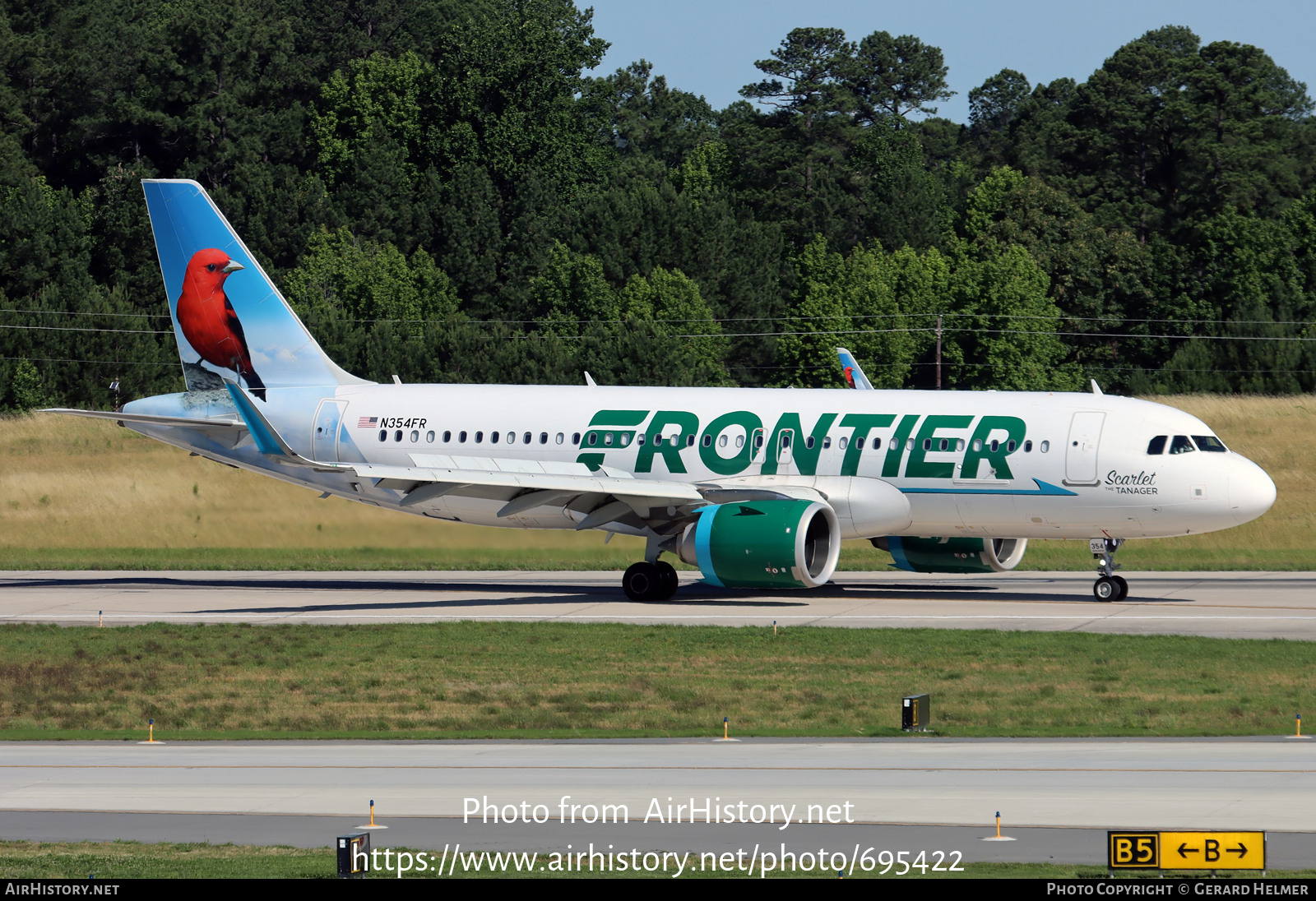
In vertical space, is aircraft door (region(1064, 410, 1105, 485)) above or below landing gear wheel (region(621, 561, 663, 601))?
above

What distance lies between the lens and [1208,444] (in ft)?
119

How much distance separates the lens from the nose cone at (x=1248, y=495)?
35.2 metres

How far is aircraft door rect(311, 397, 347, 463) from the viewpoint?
4197cm

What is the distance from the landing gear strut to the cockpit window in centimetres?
1180

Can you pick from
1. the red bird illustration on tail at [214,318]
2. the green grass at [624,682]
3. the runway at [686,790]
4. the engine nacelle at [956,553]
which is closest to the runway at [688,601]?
the engine nacelle at [956,553]

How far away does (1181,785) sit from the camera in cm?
1806

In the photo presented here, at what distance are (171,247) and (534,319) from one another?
71896 millimetres

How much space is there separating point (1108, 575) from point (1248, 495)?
144 inches

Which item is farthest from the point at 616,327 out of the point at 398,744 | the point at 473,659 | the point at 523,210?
the point at 398,744

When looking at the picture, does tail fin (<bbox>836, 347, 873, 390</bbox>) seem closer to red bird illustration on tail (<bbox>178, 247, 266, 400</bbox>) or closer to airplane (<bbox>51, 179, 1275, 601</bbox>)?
airplane (<bbox>51, 179, 1275, 601</bbox>)

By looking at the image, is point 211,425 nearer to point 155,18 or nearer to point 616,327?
point 616,327

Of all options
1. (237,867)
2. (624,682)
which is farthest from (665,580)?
(237,867)

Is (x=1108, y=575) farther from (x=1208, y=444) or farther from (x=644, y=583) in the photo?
(x=644, y=583)

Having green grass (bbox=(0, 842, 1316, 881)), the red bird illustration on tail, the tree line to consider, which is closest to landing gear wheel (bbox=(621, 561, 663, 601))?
the red bird illustration on tail
